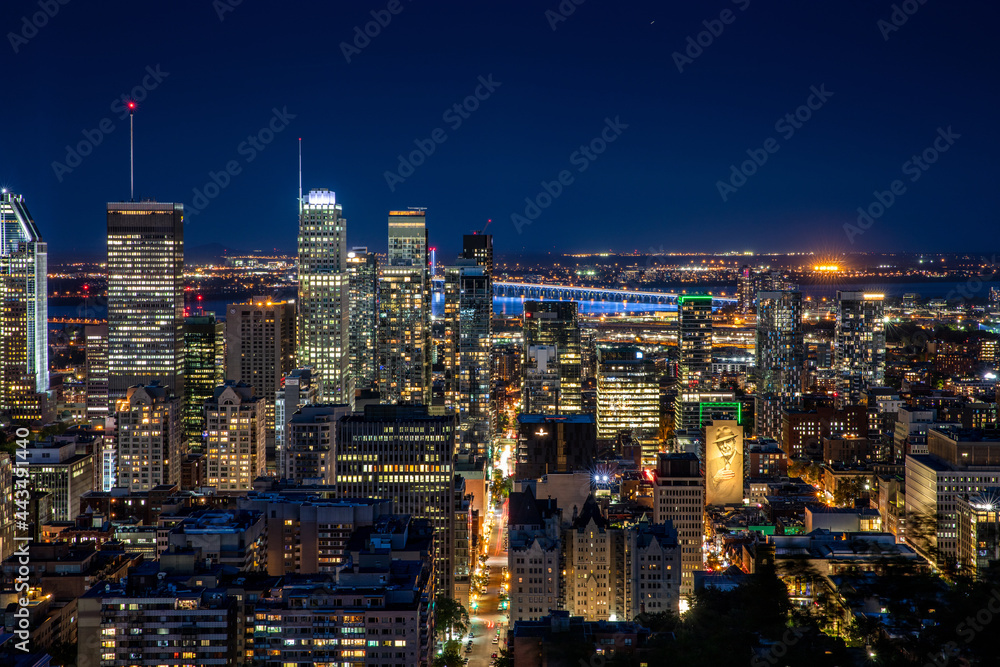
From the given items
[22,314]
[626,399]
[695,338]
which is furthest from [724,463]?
[22,314]

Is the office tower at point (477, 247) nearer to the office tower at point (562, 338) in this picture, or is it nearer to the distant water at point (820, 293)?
the office tower at point (562, 338)

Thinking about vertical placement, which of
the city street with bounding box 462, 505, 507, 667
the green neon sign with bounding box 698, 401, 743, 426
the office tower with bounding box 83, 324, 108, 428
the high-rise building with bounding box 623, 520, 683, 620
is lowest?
the city street with bounding box 462, 505, 507, 667

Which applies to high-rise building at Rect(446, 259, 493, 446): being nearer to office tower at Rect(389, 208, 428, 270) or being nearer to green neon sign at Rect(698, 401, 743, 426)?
office tower at Rect(389, 208, 428, 270)

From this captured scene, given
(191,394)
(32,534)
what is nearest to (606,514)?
(32,534)

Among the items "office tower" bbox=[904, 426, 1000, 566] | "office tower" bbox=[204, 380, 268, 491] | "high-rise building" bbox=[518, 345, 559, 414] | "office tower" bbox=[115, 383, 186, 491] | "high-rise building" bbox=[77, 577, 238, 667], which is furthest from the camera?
"high-rise building" bbox=[518, 345, 559, 414]

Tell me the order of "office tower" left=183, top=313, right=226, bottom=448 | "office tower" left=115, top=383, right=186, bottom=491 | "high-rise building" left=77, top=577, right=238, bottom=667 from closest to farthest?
"high-rise building" left=77, top=577, right=238, bottom=667 → "office tower" left=115, top=383, right=186, bottom=491 → "office tower" left=183, top=313, right=226, bottom=448

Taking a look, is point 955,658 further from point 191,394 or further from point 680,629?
point 191,394

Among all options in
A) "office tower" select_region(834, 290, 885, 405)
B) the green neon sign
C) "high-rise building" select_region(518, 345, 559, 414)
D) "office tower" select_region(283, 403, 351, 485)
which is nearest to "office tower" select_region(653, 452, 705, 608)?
"office tower" select_region(283, 403, 351, 485)
